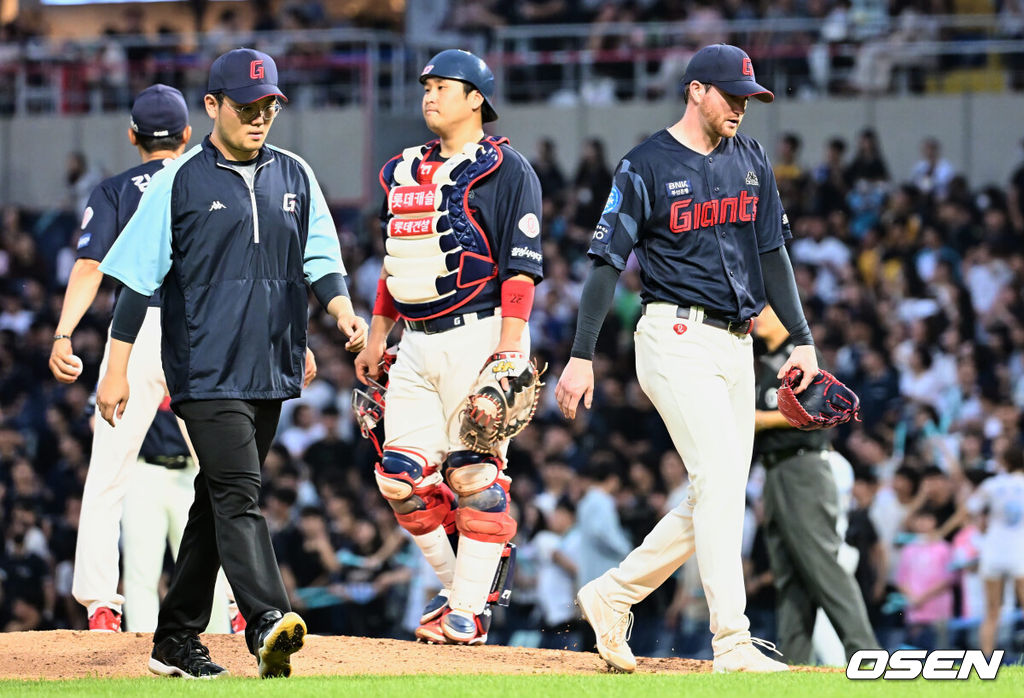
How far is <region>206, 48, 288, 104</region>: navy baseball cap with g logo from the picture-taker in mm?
6621

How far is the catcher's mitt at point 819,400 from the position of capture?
7.05 metres

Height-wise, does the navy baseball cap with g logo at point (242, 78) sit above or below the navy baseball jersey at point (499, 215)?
above

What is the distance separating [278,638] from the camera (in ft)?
20.3

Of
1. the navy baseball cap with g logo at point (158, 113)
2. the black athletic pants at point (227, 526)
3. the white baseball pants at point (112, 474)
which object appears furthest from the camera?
the navy baseball cap with g logo at point (158, 113)

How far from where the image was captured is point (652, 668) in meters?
7.14

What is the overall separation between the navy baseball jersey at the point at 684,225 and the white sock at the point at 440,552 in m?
1.66

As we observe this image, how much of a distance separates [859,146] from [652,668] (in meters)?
12.4

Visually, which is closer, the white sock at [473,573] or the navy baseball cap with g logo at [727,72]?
the navy baseball cap with g logo at [727,72]

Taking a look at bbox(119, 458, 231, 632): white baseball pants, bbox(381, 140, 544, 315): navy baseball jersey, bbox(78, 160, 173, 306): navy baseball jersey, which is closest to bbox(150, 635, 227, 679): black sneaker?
bbox(381, 140, 544, 315): navy baseball jersey

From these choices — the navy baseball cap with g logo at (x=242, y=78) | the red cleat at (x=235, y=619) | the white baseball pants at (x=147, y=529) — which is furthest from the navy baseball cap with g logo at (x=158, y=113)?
the red cleat at (x=235, y=619)

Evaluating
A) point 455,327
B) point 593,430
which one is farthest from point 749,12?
point 455,327

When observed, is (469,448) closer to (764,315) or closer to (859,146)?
(764,315)

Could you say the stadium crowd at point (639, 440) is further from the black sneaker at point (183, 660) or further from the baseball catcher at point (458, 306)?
the black sneaker at point (183, 660)

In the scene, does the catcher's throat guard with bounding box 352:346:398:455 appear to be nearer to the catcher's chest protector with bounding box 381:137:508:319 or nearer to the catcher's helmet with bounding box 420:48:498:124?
the catcher's chest protector with bounding box 381:137:508:319
